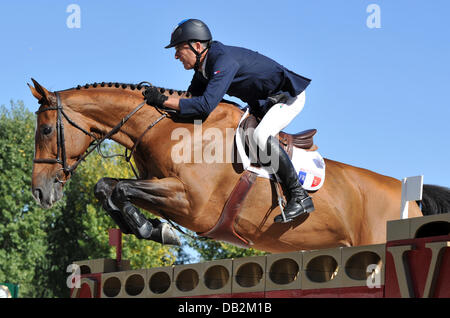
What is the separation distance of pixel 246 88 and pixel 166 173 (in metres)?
1.14

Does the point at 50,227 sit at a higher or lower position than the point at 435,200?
higher

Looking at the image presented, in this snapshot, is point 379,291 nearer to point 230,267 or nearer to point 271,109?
point 230,267

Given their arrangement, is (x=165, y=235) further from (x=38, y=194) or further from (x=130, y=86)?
(x=130, y=86)

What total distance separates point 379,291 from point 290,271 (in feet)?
2.98

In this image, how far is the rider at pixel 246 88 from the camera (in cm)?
604

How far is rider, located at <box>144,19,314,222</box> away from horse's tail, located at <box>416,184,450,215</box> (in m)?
1.86

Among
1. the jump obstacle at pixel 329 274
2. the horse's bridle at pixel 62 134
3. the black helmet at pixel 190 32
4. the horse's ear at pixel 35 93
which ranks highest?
the black helmet at pixel 190 32

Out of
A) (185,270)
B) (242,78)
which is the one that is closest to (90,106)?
(242,78)

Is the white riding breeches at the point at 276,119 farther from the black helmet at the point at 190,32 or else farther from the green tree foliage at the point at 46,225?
the green tree foliage at the point at 46,225

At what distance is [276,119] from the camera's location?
20.6 feet

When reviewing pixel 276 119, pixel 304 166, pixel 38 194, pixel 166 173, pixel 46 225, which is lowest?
pixel 38 194

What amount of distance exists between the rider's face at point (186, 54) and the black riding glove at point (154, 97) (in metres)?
0.38

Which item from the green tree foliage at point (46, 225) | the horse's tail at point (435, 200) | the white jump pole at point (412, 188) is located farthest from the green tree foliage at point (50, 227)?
the white jump pole at point (412, 188)

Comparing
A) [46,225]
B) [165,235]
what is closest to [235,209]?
[165,235]
